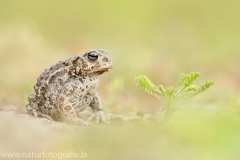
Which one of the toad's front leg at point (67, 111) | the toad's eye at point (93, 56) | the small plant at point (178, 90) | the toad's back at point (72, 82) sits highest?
the toad's eye at point (93, 56)

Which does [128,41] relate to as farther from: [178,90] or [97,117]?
[178,90]

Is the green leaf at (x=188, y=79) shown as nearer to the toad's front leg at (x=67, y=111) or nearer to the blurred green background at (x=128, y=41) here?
the toad's front leg at (x=67, y=111)

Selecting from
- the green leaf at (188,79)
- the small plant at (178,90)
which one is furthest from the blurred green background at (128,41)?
the green leaf at (188,79)

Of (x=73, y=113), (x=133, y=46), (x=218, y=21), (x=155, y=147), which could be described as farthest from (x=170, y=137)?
(x=218, y=21)

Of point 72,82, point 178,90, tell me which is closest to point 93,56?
point 72,82

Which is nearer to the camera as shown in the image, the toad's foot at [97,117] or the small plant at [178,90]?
the small plant at [178,90]

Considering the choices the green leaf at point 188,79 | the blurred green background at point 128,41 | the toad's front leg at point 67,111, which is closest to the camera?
the green leaf at point 188,79

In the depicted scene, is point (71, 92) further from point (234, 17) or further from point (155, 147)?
point (234, 17)
